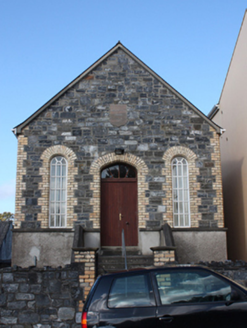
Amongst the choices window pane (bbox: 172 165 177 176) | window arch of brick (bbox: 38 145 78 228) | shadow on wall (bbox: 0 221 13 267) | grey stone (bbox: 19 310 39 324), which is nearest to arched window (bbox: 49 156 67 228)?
window arch of brick (bbox: 38 145 78 228)

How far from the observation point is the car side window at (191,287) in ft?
17.3

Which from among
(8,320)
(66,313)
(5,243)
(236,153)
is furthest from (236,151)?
(5,243)

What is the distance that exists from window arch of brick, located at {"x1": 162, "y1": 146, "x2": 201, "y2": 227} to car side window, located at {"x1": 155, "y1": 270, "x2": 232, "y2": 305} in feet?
23.8

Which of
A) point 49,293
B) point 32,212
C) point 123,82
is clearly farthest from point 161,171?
point 49,293

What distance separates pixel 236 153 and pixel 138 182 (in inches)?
208

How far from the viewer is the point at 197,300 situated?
5.25m

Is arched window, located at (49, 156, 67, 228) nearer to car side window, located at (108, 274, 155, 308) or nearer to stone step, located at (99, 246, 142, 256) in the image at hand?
stone step, located at (99, 246, 142, 256)

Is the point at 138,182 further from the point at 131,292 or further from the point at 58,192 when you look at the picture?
the point at 131,292

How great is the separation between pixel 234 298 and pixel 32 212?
8602 millimetres

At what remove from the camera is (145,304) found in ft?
17.1

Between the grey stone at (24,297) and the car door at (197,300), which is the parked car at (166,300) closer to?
the car door at (197,300)

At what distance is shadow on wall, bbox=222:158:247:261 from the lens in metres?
14.8

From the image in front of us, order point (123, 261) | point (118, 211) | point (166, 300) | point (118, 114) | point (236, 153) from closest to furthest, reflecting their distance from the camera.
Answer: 1. point (166, 300)
2. point (123, 261)
3. point (118, 211)
4. point (118, 114)
5. point (236, 153)

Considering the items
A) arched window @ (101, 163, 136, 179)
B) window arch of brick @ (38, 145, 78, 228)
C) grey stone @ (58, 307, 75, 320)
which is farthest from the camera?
arched window @ (101, 163, 136, 179)
